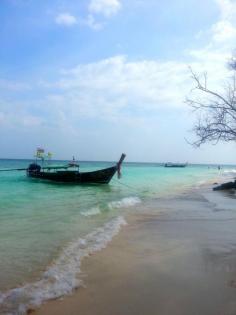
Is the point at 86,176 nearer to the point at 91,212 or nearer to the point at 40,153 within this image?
the point at 40,153

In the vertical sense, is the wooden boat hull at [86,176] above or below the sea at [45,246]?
above

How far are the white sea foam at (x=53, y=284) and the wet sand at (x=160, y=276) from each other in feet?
0.60

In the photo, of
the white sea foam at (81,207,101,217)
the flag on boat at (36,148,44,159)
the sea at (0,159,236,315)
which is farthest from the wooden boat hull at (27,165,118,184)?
the white sea foam at (81,207,101,217)

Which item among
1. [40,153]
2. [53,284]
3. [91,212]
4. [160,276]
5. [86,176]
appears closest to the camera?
[53,284]

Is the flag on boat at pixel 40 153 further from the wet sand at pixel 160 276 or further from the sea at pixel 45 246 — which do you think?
the wet sand at pixel 160 276

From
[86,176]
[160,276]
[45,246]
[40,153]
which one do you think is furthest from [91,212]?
[40,153]

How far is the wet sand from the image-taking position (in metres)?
4.39

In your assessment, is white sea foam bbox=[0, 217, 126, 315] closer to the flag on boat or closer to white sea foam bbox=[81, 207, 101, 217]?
white sea foam bbox=[81, 207, 101, 217]

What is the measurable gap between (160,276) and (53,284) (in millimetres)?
1649

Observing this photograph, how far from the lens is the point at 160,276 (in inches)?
219

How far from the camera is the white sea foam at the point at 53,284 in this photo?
4625mm

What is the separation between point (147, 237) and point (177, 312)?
4.36m

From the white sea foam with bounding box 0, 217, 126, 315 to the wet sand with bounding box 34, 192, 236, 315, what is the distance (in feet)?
0.60

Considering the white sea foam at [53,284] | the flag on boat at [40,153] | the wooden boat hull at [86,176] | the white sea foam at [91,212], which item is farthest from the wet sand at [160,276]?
the flag on boat at [40,153]
